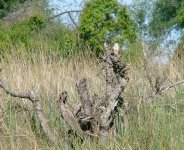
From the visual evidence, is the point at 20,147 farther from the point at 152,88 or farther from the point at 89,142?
the point at 152,88

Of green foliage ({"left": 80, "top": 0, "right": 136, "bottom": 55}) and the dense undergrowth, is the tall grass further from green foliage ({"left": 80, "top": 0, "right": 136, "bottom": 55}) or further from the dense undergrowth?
green foliage ({"left": 80, "top": 0, "right": 136, "bottom": 55})

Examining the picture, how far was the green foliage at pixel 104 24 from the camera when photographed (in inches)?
351

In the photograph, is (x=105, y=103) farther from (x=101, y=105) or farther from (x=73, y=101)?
(x=73, y=101)

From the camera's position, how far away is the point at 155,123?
123 inches

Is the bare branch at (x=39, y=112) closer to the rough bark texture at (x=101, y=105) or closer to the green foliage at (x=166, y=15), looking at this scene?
the rough bark texture at (x=101, y=105)

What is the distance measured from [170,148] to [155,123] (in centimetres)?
22

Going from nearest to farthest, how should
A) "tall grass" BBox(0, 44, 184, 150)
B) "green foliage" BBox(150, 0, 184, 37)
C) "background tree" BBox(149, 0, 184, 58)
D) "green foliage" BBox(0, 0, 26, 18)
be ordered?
"tall grass" BBox(0, 44, 184, 150) < "green foliage" BBox(0, 0, 26, 18) < "background tree" BBox(149, 0, 184, 58) < "green foliage" BBox(150, 0, 184, 37)

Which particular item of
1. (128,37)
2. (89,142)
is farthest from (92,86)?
(128,37)

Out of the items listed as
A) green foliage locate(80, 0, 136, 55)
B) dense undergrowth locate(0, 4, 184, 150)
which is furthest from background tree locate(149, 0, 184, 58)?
dense undergrowth locate(0, 4, 184, 150)

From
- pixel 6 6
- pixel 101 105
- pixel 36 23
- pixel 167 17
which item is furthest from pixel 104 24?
pixel 101 105

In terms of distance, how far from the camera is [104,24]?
9.18 meters

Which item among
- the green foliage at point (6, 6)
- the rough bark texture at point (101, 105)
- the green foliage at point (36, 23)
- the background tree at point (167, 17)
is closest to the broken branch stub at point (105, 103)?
the rough bark texture at point (101, 105)

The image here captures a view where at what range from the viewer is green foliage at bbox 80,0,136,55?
29.2ft

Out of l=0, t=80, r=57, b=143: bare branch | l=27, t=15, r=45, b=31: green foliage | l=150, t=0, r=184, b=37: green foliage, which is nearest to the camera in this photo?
l=0, t=80, r=57, b=143: bare branch
